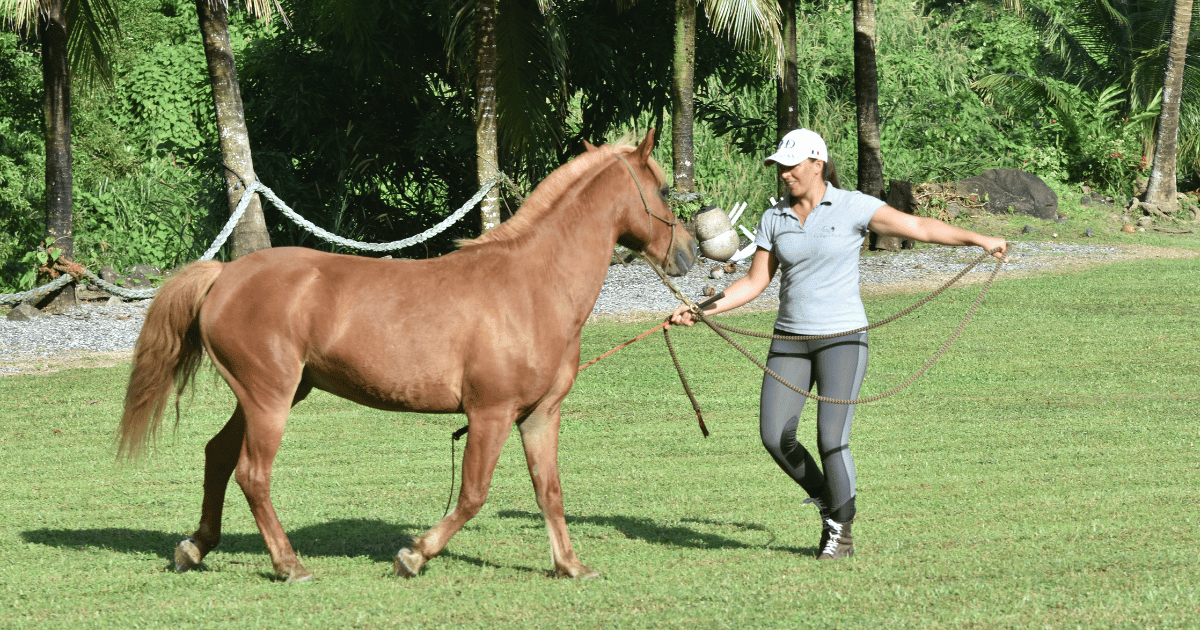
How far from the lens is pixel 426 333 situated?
5.42 m

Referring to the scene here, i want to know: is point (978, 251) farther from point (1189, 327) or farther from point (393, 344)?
point (393, 344)

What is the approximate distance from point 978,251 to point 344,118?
11.1 metres

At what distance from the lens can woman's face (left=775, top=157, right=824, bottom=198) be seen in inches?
227

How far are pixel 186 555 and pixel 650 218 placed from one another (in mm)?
2814

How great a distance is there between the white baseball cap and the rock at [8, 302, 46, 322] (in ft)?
38.8

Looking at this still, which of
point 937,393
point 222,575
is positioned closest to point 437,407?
point 222,575

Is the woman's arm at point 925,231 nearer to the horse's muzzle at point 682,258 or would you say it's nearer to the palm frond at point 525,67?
the horse's muzzle at point 682,258

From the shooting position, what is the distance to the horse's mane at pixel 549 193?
5.68 meters

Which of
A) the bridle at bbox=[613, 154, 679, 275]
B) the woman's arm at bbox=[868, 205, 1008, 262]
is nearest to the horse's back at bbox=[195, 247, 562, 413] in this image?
the bridle at bbox=[613, 154, 679, 275]

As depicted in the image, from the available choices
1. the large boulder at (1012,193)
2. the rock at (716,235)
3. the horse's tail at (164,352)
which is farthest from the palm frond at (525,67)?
the large boulder at (1012,193)

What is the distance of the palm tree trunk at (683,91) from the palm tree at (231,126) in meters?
6.46

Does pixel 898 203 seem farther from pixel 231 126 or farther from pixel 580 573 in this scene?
pixel 580 573

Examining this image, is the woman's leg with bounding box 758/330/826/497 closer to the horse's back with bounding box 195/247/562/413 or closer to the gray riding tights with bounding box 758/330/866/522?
the gray riding tights with bounding box 758/330/866/522

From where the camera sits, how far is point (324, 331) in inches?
215
